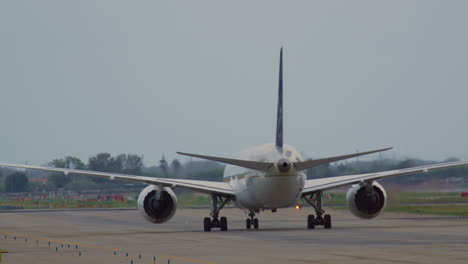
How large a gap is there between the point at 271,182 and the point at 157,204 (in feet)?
19.0

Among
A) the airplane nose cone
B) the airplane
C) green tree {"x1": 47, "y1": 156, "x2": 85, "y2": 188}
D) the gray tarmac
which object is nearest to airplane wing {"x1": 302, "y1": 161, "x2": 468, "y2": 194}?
the airplane

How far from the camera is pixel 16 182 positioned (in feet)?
337

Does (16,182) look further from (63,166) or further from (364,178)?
(364,178)

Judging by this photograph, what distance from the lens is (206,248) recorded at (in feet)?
95.0

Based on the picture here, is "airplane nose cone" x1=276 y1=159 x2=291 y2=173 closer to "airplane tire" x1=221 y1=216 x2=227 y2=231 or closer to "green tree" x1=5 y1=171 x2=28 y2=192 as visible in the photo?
"airplane tire" x1=221 y1=216 x2=227 y2=231

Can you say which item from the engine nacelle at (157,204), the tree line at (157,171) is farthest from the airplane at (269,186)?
the tree line at (157,171)

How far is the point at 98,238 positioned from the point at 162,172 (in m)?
35.2

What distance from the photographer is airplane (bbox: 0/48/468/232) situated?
37.8 meters

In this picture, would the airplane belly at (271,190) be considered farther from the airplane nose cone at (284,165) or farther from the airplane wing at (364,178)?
the airplane wing at (364,178)

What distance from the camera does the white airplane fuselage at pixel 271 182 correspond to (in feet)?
124

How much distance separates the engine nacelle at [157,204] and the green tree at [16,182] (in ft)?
209

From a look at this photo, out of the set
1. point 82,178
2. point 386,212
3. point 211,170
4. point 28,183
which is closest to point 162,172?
point 211,170

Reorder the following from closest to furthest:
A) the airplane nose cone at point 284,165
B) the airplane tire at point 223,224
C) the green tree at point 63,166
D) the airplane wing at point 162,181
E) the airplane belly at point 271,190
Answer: the airplane nose cone at point 284,165 → the airplane belly at point 271,190 → the airplane wing at point 162,181 → the airplane tire at point 223,224 → the green tree at point 63,166

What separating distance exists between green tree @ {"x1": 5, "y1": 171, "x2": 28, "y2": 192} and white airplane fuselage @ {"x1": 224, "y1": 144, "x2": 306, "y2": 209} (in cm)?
6442
